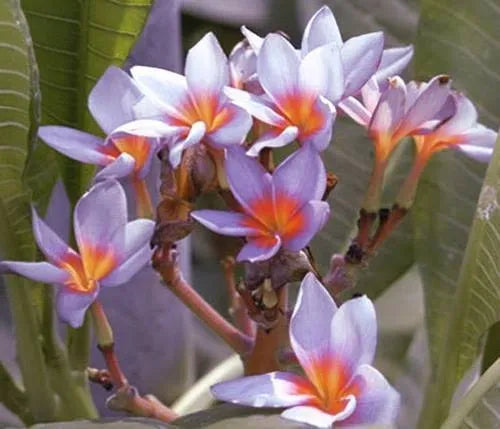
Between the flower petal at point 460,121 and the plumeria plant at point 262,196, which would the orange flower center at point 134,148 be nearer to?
the plumeria plant at point 262,196

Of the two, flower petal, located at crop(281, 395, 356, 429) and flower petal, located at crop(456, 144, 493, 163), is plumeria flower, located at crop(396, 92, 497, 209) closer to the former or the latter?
flower petal, located at crop(456, 144, 493, 163)

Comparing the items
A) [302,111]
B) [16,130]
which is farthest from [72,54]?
[302,111]

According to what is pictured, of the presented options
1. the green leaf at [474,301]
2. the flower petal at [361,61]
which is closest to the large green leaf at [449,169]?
the green leaf at [474,301]

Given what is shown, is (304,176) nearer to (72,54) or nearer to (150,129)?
(150,129)

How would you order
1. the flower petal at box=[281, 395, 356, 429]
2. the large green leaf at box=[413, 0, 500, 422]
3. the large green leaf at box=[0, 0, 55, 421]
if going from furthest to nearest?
the large green leaf at box=[413, 0, 500, 422] → the large green leaf at box=[0, 0, 55, 421] → the flower petal at box=[281, 395, 356, 429]

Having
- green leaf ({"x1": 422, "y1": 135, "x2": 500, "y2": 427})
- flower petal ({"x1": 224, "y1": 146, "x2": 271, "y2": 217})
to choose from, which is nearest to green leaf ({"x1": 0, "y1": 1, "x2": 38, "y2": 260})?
flower petal ({"x1": 224, "y1": 146, "x2": 271, "y2": 217})

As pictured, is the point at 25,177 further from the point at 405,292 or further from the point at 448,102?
the point at 405,292
